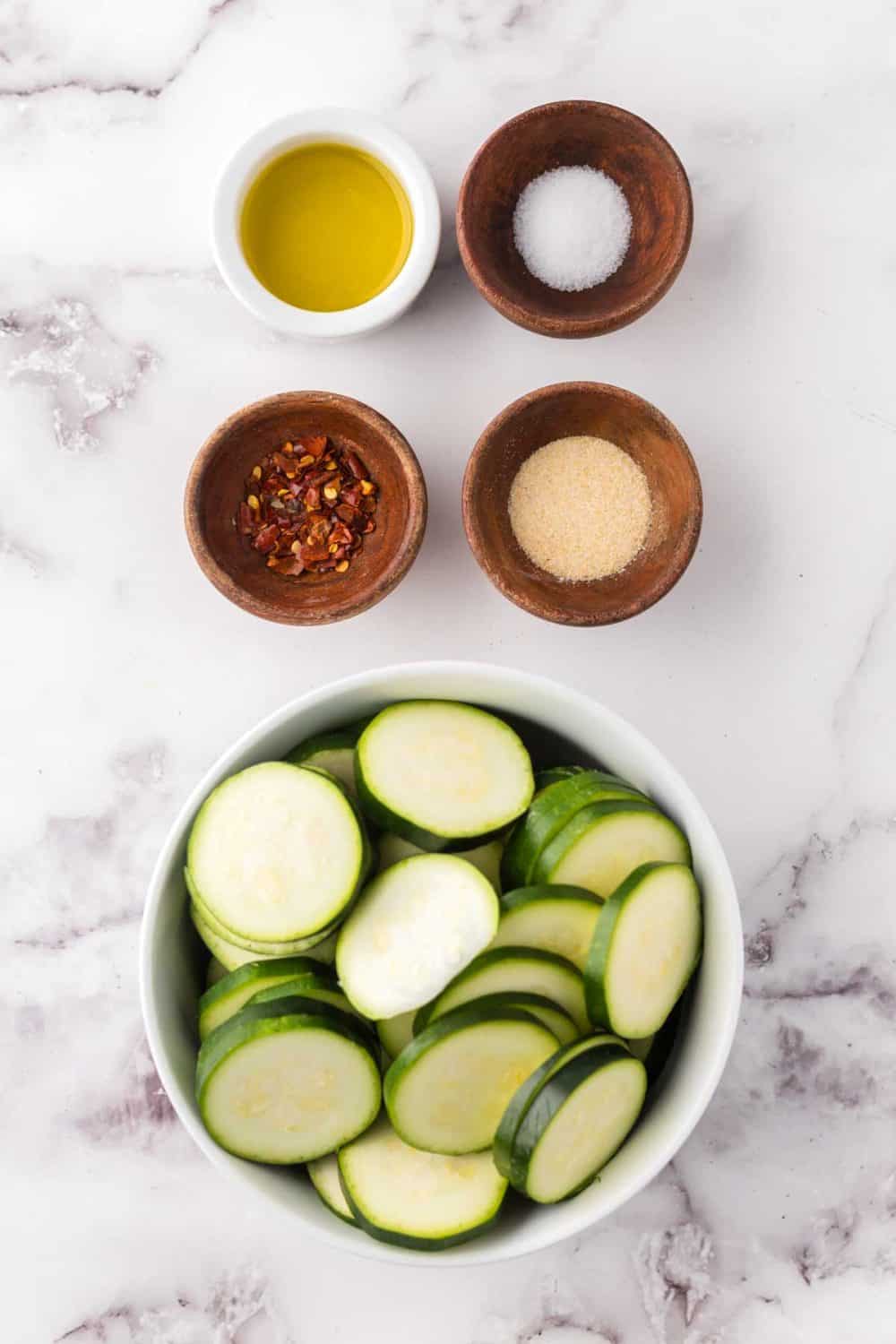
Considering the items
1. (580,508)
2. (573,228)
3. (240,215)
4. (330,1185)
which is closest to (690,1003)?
(330,1185)

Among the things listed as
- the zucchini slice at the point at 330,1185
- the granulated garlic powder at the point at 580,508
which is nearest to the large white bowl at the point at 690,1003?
the zucchini slice at the point at 330,1185

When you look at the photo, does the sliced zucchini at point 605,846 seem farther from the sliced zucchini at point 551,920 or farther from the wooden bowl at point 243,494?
the wooden bowl at point 243,494

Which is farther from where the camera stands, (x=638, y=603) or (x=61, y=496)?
(x=61, y=496)

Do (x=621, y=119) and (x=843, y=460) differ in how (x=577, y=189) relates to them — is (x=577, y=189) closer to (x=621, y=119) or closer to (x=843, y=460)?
(x=621, y=119)

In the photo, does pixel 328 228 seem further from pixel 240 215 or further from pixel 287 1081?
pixel 287 1081

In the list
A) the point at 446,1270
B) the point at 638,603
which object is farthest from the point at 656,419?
the point at 446,1270
